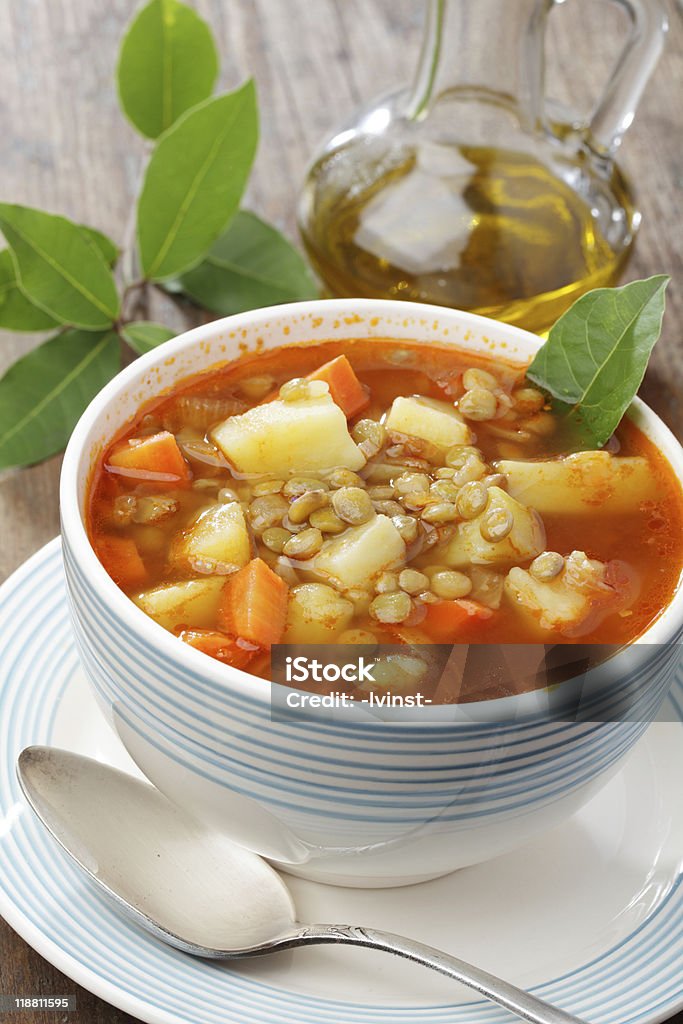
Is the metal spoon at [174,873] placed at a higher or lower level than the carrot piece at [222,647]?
lower

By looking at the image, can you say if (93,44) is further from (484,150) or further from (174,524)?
(174,524)

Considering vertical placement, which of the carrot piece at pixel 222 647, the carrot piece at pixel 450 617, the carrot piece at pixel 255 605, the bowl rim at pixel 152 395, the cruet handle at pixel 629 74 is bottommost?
the carrot piece at pixel 450 617

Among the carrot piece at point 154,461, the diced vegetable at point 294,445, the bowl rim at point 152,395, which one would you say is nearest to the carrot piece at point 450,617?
the bowl rim at point 152,395

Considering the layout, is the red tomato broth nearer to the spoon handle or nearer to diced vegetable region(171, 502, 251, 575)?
diced vegetable region(171, 502, 251, 575)

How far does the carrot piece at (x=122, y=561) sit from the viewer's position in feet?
4.89

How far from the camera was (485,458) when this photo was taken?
1707 mm

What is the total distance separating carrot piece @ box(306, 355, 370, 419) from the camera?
5.87 ft

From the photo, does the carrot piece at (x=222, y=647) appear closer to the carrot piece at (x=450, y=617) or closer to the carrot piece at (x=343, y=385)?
the carrot piece at (x=450, y=617)

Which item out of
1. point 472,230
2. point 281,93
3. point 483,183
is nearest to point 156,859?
point 472,230

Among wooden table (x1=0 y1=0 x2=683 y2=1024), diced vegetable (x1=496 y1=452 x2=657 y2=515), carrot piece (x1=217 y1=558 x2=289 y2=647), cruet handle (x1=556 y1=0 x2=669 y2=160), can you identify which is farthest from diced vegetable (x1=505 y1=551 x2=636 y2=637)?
cruet handle (x1=556 y1=0 x2=669 y2=160)

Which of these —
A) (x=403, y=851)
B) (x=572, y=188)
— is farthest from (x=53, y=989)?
(x=572, y=188)

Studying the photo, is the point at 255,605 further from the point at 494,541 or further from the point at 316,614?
the point at 494,541

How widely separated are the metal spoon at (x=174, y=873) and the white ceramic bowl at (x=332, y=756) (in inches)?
2.9

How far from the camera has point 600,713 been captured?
1362 mm
